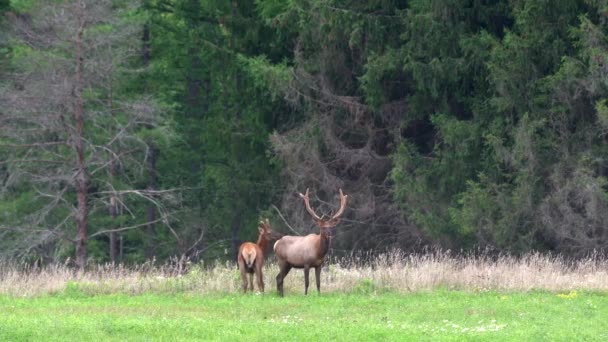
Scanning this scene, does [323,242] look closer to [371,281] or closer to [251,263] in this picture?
[371,281]

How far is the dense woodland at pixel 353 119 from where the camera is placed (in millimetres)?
30031

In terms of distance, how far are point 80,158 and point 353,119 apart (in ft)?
27.5

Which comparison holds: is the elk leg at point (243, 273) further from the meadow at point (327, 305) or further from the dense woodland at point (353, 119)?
the dense woodland at point (353, 119)

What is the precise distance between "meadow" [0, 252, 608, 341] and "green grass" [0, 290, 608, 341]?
2 centimetres

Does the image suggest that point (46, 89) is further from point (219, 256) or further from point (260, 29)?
point (219, 256)

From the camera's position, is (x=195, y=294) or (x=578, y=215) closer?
(x=195, y=294)

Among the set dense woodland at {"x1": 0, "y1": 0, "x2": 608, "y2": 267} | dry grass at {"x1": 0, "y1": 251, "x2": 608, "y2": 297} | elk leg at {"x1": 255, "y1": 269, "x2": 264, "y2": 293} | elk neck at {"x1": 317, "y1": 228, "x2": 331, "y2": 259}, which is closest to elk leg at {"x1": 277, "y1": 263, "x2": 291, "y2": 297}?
elk leg at {"x1": 255, "y1": 269, "x2": 264, "y2": 293}

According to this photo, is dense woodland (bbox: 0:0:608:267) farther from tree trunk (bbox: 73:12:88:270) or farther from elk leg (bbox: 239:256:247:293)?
elk leg (bbox: 239:256:247:293)

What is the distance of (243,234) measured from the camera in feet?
136

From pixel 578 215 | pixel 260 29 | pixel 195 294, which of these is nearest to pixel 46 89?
pixel 260 29

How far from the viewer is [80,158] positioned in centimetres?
3144

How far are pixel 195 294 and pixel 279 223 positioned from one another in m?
15.4

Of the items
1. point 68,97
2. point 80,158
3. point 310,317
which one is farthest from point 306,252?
point 68,97

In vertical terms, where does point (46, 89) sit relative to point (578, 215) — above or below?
→ above
